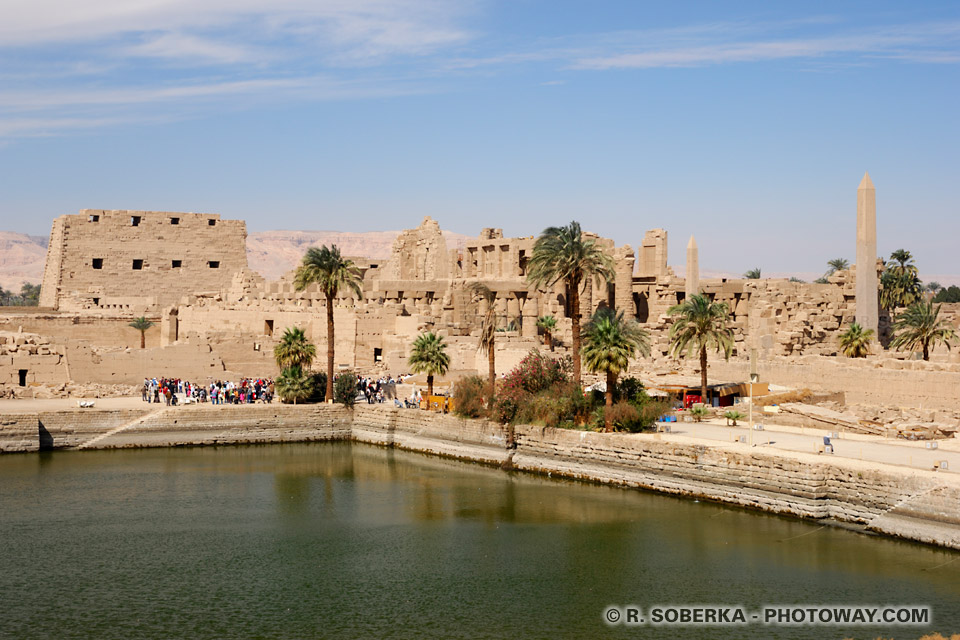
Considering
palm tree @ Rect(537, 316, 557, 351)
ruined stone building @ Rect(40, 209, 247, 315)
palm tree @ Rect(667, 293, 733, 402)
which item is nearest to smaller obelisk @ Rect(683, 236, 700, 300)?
palm tree @ Rect(537, 316, 557, 351)

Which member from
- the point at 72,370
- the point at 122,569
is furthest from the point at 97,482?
the point at 72,370

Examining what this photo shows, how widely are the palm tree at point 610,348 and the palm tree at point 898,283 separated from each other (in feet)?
108

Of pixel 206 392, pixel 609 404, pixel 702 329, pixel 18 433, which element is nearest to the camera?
pixel 609 404

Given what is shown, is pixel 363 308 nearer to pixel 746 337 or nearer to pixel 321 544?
pixel 746 337

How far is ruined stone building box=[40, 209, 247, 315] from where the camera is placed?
57.0 meters

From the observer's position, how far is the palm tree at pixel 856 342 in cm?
3972

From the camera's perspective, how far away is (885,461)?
76.0 ft

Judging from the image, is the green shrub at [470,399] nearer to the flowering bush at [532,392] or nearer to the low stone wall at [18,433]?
the flowering bush at [532,392]

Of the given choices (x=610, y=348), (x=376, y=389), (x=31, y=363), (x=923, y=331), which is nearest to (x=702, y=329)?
(x=610, y=348)

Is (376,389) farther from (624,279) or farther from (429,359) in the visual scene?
(624,279)

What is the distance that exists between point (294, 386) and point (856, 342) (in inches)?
818

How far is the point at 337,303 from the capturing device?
4591 centimetres

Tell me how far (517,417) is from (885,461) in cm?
1120

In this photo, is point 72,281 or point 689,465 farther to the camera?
point 72,281
